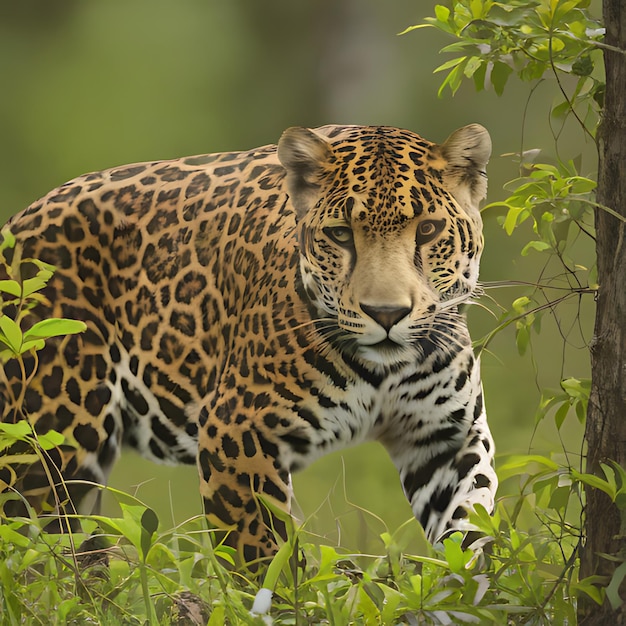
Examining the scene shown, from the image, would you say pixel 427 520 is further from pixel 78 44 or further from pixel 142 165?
pixel 78 44

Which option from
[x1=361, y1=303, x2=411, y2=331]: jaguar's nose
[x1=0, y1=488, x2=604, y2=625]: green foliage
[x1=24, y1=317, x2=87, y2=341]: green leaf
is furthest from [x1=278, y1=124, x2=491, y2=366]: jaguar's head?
[x1=24, y1=317, x2=87, y2=341]: green leaf

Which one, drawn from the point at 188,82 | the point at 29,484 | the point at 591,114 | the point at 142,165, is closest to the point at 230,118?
the point at 188,82

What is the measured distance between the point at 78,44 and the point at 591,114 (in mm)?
8119

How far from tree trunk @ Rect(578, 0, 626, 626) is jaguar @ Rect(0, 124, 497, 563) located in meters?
0.72

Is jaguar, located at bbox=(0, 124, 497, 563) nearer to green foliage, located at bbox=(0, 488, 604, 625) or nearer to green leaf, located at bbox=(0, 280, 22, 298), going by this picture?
green foliage, located at bbox=(0, 488, 604, 625)

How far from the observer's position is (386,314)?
300 cm

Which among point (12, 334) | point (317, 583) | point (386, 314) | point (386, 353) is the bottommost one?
point (317, 583)

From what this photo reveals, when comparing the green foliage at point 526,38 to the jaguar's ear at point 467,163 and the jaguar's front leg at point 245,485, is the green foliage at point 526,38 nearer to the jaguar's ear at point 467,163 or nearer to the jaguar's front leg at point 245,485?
the jaguar's ear at point 467,163

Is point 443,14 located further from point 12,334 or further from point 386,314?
point 12,334

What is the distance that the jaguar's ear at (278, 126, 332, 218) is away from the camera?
3367 millimetres

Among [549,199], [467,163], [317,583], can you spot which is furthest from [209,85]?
[317,583]

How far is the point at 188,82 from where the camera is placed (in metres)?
10.2

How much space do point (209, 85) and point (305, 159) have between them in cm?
686

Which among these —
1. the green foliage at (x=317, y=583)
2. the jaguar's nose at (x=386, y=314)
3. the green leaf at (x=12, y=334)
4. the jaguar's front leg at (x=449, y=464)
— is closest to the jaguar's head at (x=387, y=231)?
the jaguar's nose at (x=386, y=314)
